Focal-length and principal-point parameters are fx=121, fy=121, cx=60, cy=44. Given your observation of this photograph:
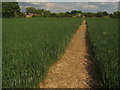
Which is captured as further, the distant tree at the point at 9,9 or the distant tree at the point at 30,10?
the distant tree at the point at 30,10

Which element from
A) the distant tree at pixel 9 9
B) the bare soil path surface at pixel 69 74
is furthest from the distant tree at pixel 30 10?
the bare soil path surface at pixel 69 74

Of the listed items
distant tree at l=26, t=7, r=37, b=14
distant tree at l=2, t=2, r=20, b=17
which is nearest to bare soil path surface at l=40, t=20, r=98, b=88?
distant tree at l=2, t=2, r=20, b=17

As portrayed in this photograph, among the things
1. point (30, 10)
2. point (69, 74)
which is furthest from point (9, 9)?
point (69, 74)

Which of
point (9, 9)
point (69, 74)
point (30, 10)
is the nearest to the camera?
point (69, 74)

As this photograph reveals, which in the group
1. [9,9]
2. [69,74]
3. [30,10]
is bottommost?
[69,74]

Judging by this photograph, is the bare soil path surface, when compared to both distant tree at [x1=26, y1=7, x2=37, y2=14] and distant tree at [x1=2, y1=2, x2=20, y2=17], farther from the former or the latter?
distant tree at [x1=26, y1=7, x2=37, y2=14]

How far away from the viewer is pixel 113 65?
328 cm

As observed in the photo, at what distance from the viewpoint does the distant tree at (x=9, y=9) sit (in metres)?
47.3

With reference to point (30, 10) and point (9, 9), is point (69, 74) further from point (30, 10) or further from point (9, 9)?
point (30, 10)

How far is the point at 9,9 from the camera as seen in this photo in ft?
157

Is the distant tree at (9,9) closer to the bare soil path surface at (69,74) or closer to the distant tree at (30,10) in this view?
the distant tree at (30,10)

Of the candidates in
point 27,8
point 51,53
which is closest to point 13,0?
point 27,8

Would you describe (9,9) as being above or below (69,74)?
above

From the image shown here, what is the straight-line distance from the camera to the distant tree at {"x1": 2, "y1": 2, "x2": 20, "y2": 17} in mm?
47312
